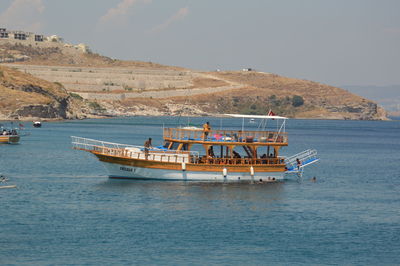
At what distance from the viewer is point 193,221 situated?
40469 mm

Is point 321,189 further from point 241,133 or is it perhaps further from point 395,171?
point 395,171

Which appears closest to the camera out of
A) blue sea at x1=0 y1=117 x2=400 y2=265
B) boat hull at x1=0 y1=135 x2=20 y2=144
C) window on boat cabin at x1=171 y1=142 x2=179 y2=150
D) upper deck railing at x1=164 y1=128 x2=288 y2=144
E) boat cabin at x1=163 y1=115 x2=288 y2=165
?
blue sea at x1=0 y1=117 x2=400 y2=265

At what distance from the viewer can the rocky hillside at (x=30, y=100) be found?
506ft

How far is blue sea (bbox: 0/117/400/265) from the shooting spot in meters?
33.8

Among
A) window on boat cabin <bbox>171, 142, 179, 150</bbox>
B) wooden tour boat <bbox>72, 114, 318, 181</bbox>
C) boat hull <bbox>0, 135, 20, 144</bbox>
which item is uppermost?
window on boat cabin <bbox>171, 142, 179, 150</bbox>

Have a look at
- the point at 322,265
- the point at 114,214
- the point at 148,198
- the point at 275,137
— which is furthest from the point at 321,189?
the point at 322,265

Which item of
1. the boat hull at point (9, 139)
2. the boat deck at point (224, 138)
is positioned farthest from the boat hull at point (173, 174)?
the boat hull at point (9, 139)

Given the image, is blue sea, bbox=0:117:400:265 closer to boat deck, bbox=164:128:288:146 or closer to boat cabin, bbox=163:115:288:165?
boat cabin, bbox=163:115:288:165

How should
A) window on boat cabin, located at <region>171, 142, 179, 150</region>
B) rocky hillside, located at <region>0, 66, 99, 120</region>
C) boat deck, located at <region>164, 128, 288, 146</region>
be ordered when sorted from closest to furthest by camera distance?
boat deck, located at <region>164, 128, 288, 146</region> < window on boat cabin, located at <region>171, 142, 179, 150</region> < rocky hillside, located at <region>0, 66, 99, 120</region>

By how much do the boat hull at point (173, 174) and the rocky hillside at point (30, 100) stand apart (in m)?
100

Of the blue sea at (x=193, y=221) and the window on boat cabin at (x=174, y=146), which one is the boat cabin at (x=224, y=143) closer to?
the window on boat cabin at (x=174, y=146)

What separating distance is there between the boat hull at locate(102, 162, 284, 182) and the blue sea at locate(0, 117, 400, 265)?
72 centimetres

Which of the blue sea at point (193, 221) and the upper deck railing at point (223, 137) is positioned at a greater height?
the upper deck railing at point (223, 137)

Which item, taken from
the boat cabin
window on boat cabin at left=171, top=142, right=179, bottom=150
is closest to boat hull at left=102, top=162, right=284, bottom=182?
the boat cabin
